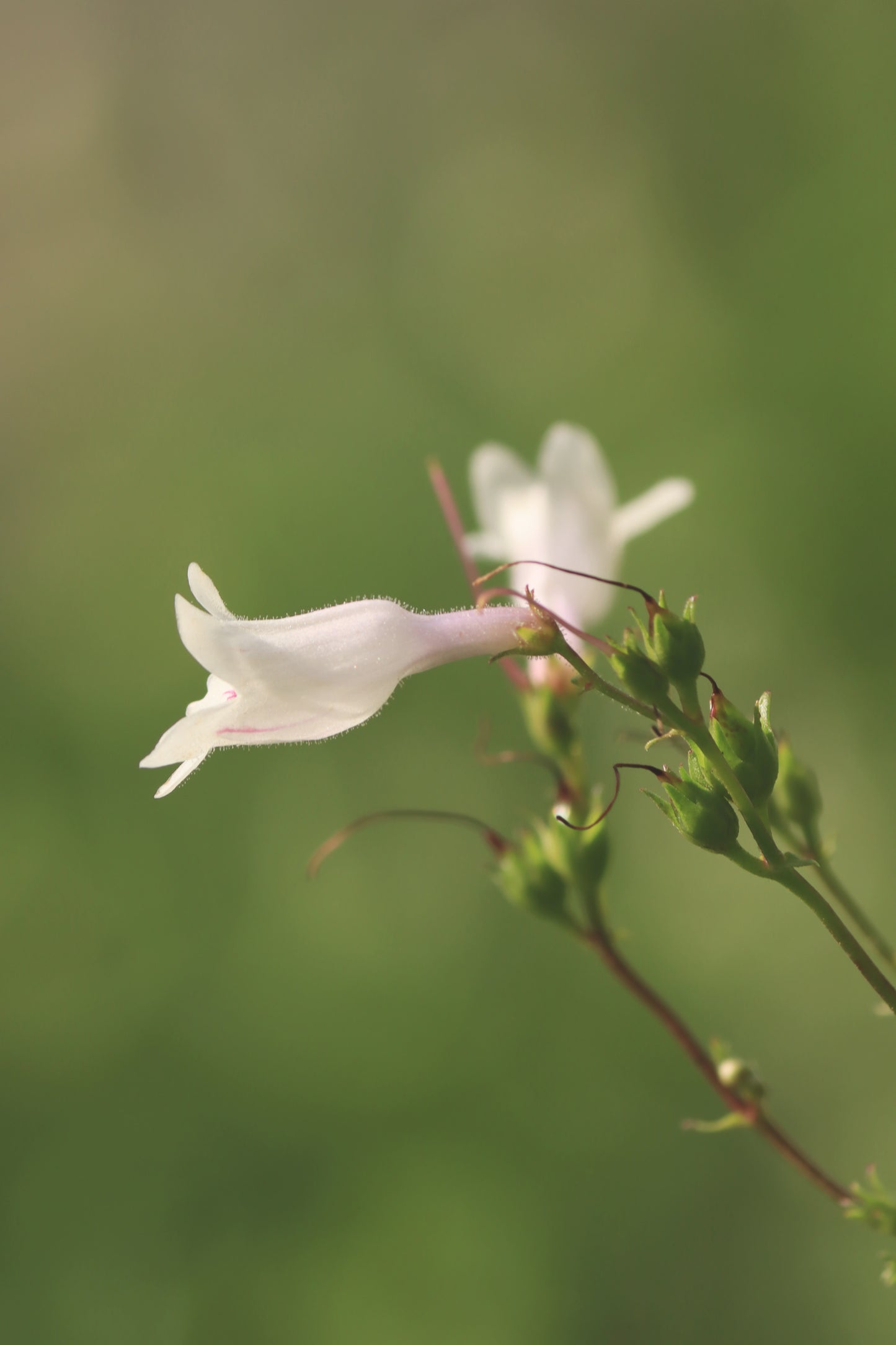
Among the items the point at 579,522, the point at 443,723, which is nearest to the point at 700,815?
the point at 579,522

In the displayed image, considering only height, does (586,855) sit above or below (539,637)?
below

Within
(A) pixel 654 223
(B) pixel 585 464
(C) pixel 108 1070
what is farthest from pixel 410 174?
(B) pixel 585 464

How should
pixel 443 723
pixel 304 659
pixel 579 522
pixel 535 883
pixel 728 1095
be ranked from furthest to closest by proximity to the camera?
pixel 443 723, pixel 579 522, pixel 535 883, pixel 728 1095, pixel 304 659

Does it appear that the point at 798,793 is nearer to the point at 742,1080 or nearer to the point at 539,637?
the point at 742,1080

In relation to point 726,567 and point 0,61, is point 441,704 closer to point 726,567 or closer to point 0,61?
point 726,567

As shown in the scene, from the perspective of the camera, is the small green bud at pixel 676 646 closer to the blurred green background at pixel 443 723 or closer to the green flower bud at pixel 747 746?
the green flower bud at pixel 747 746

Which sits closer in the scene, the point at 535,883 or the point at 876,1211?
the point at 876,1211

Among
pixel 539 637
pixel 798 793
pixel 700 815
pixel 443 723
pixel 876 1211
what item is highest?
pixel 539 637
